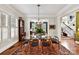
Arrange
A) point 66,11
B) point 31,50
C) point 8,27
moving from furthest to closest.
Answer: point 8,27 < point 31,50 < point 66,11

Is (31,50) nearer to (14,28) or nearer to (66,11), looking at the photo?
(14,28)

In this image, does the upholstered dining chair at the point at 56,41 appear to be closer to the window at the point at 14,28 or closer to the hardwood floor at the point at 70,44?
the hardwood floor at the point at 70,44

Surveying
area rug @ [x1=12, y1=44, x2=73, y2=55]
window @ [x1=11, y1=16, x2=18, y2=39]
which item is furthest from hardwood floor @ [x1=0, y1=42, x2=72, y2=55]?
window @ [x1=11, y1=16, x2=18, y2=39]

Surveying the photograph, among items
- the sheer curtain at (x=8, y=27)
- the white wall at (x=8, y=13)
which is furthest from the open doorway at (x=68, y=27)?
the sheer curtain at (x=8, y=27)

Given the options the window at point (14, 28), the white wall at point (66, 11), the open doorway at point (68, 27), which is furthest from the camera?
the window at point (14, 28)

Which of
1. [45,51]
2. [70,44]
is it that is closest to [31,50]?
[45,51]

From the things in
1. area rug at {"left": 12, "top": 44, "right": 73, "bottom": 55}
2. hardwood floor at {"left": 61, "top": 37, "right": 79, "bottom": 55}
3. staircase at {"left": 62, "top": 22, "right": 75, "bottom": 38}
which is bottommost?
area rug at {"left": 12, "top": 44, "right": 73, "bottom": 55}

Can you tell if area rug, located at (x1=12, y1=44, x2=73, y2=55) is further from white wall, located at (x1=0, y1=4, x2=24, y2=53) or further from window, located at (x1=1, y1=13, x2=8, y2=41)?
window, located at (x1=1, y1=13, x2=8, y2=41)

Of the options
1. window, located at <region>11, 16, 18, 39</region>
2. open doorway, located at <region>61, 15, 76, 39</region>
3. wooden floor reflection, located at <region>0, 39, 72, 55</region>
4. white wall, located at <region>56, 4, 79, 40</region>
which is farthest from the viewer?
window, located at <region>11, 16, 18, 39</region>

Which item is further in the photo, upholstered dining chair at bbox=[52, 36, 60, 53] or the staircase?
upholstered dining chair at bbox=[52, 36, 60, 53]

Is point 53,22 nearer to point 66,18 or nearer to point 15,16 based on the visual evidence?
point 66,18

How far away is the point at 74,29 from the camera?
3.00 metres

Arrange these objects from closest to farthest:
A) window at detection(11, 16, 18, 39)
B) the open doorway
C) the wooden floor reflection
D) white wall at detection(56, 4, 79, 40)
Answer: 1. white wall at detection(56, 4, 79, 40)
2. the wooden floor reflection
3. the open doorway
4. window at detection(11, 16, 18, 39)
